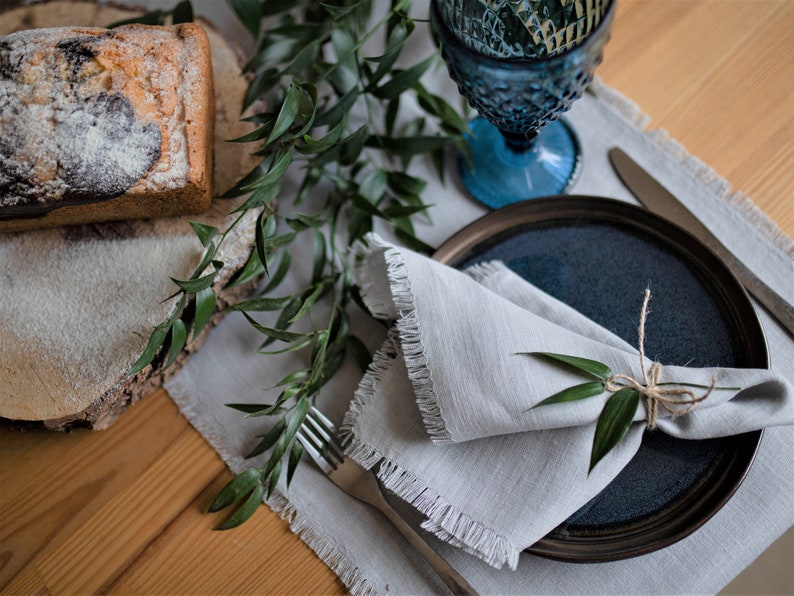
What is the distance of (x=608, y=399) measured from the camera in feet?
2.71

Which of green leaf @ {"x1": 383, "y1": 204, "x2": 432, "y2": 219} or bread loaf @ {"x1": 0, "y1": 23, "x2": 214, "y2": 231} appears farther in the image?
green leaf @ {"x1": 383, "y1": 204, "x2": 432, "y2": 219}

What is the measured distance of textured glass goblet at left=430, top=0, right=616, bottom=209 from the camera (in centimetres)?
81

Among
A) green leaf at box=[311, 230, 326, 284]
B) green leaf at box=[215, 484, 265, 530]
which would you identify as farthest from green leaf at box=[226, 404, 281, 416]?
green leaf at box=[311, 230, 326, 284]

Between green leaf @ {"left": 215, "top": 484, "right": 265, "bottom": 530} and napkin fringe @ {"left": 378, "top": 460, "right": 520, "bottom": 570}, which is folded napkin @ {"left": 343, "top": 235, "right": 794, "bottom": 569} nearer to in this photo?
napkin fringe @ {"left": 378, "top": 460, "right": 520, "bottom": 570}

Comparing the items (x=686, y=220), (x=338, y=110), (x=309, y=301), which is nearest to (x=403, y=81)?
(x=338, y=110)

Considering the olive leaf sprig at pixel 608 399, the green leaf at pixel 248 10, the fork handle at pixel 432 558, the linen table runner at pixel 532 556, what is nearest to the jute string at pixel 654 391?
the olive leaf sprig at pixel 608 399

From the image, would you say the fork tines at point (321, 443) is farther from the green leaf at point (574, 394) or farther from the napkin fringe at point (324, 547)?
the green leaf at point (574, 394)

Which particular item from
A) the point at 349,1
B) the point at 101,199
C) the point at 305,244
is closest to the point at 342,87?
the point at 349,1

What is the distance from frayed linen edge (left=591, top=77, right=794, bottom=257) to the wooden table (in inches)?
0.7

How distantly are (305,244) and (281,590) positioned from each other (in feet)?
1.62

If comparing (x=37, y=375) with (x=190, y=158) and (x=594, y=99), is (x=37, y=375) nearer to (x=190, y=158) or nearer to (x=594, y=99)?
(x=190, y=158)

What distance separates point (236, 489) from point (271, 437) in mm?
83

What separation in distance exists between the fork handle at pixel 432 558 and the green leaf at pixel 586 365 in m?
0.28

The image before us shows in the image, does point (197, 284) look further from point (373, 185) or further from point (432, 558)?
point (432, 558)
